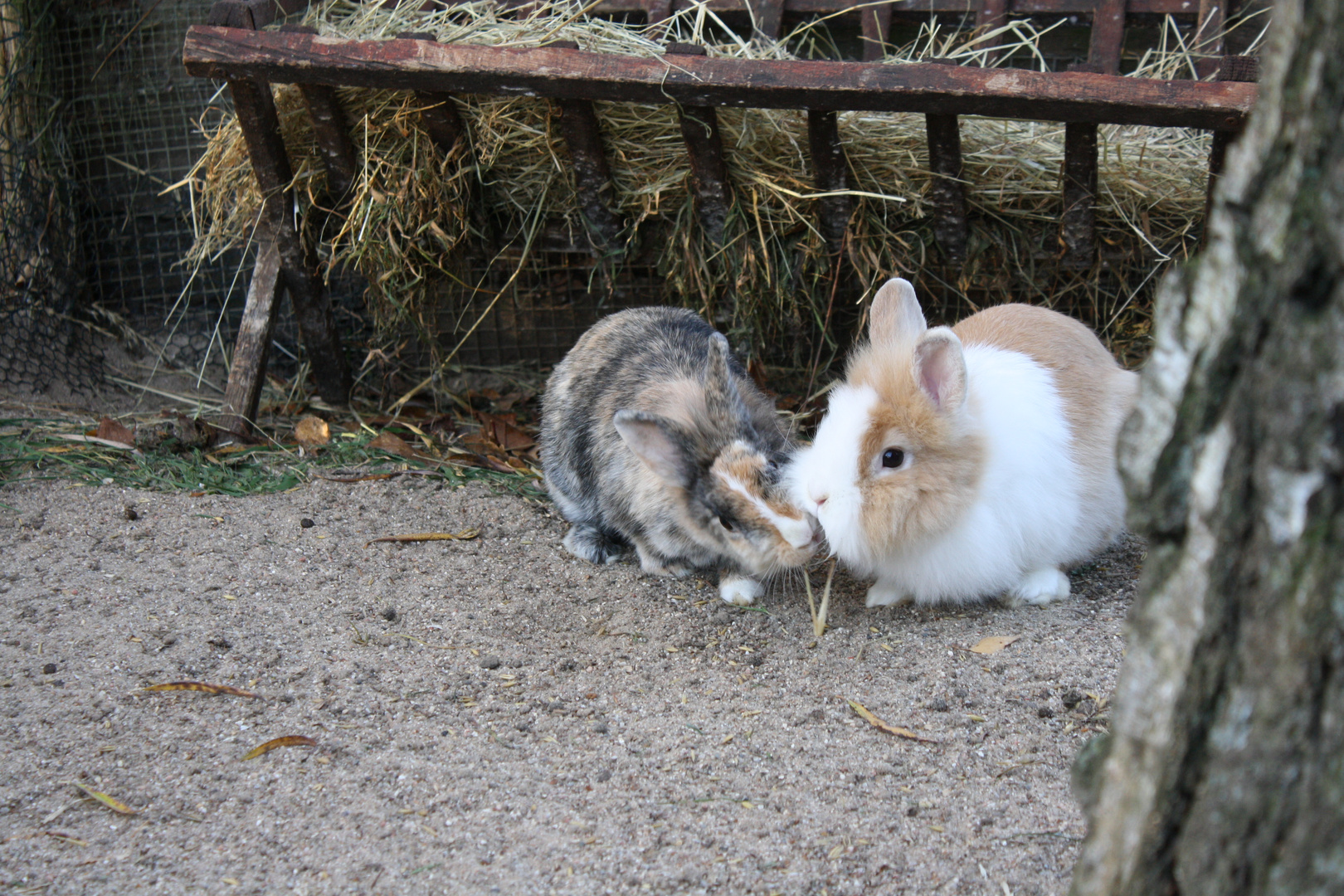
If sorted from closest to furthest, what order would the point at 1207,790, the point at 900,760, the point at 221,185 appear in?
1. the point at 1207,790
2. the point at 900,760
3. the point at 221,185

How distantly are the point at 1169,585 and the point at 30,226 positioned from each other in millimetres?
5504

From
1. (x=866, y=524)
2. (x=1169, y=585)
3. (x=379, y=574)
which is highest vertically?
(x=1169, y=585)

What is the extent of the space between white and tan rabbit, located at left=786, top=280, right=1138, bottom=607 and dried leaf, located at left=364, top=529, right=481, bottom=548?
1350 millimetres

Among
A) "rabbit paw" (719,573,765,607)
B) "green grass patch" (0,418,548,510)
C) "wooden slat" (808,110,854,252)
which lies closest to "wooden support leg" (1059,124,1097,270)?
"wooden slat" (808,110,854,252)

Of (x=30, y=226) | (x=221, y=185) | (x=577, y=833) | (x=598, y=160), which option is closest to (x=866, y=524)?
(x=577, y=833)

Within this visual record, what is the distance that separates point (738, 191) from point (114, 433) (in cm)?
292

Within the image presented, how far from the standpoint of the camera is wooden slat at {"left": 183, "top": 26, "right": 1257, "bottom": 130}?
3514 mm

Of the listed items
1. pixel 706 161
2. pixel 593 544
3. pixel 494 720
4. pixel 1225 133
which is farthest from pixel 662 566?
pixel 1225 133

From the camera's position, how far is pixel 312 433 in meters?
4.79

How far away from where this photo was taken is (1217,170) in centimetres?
403

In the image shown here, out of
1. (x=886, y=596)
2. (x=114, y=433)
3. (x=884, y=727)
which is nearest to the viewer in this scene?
(x=884, y=727)

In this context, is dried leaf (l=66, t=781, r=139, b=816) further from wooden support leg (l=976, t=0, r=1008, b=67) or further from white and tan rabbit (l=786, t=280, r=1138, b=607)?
wooden support leg (l=976, t=0, r=1008, b=67)

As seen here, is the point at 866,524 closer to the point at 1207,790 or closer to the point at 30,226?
the point at 1207,790

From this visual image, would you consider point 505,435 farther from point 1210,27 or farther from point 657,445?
point 1210,27
